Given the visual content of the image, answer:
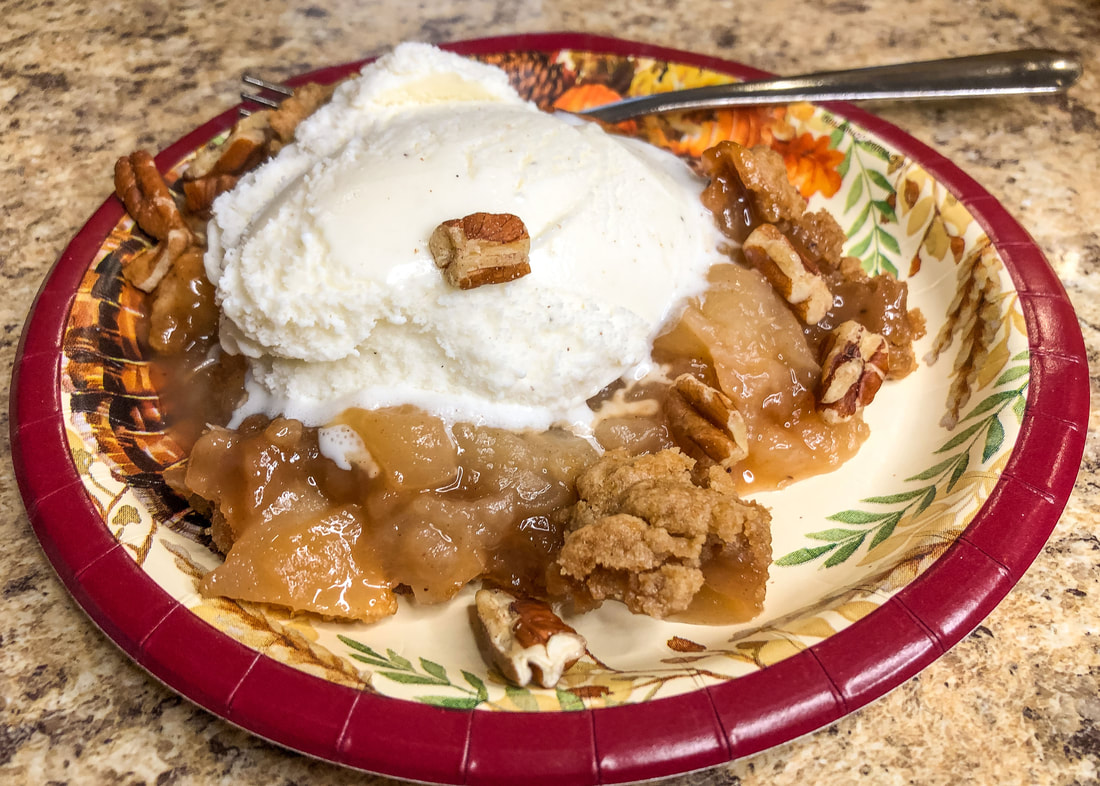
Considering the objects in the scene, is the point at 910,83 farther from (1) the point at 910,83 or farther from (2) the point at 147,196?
(2) the point at 147,196

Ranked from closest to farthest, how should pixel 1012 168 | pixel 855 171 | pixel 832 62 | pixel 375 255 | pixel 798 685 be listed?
1. pixel 798 685
2. pixel 375 255
3. pixel 855 171
4. pixel 1012 168
5. pixel 832 62

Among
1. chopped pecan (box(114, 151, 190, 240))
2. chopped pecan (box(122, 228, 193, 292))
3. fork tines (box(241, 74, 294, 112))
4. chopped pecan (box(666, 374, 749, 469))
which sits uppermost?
fork tines (box(241, 74, 294, 112))

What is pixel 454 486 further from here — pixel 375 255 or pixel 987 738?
pixel 987 738

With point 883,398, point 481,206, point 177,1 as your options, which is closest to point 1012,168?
point 883,398

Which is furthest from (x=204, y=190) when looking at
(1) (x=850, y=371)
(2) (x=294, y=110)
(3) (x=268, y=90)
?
(1) (x=850, y=371)

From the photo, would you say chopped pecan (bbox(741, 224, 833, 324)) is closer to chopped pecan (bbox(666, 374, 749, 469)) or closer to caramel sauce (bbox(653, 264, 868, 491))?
caramel sauce (bbox(653, 264, 868, 491))

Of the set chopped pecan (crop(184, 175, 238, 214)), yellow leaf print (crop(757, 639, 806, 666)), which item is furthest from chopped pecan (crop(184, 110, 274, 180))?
yellow leaf print (crop(757, 639, 806, 666))
